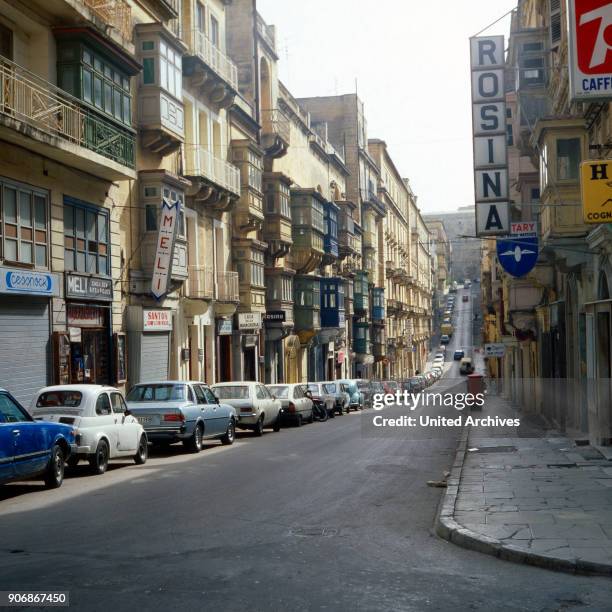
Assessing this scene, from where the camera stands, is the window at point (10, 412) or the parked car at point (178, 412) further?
the parked car at point (178, 412)

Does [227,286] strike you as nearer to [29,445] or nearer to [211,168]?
[211,168]

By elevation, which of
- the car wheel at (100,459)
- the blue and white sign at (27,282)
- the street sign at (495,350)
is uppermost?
the blue and white sign at (27,282)

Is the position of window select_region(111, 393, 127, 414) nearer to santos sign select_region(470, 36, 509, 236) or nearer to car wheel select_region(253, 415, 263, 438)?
car wheel select_region(253, 415, 263, 438)

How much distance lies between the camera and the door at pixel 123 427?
17.0 m

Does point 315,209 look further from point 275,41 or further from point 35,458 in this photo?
point 35,458

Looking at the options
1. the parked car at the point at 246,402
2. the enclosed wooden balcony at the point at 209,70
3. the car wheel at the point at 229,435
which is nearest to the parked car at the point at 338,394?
the enclosed wooden balcony at the point at 209,70

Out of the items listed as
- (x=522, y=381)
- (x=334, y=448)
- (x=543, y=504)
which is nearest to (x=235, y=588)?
(x=543, y=504)

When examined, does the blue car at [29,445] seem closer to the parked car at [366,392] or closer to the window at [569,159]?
the window at [569,159]

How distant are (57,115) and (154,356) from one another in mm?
9403

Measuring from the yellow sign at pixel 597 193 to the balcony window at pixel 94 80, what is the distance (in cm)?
1379

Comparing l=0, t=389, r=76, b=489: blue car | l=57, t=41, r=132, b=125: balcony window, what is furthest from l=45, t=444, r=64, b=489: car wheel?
l=57, t=41, r=132, b=125: balcony window

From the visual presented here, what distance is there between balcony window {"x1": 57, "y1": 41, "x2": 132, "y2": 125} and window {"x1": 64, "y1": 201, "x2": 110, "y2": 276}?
2675 mm

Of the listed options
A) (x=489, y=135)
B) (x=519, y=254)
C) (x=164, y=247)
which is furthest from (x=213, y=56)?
(x=519, y=254)

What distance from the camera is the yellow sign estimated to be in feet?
47.1
